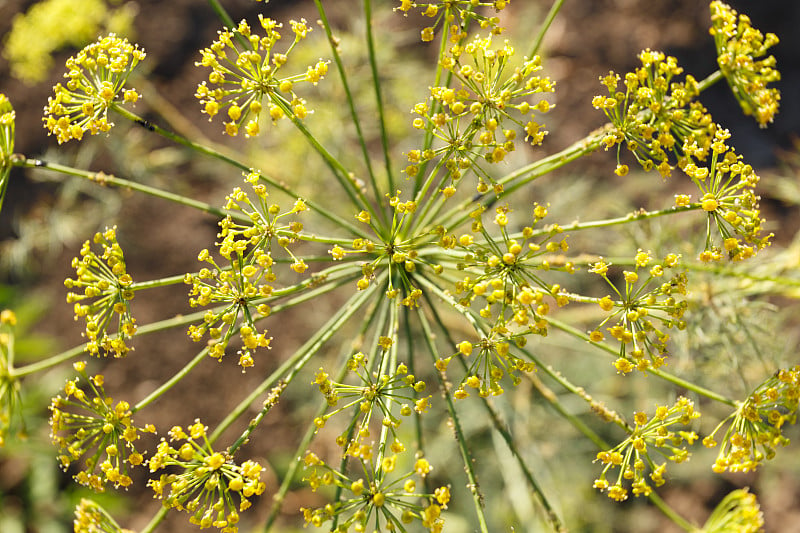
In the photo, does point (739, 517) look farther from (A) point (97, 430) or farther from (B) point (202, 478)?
(A) point (97, 430)

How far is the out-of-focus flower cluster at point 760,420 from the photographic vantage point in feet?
6.67

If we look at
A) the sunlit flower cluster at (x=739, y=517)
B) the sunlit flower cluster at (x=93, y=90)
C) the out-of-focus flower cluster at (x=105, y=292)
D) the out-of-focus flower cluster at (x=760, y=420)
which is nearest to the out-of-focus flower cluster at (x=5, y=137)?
the sunlit flower cluster at (x=93, y=90)

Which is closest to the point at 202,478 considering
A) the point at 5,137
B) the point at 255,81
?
the point at 255,81

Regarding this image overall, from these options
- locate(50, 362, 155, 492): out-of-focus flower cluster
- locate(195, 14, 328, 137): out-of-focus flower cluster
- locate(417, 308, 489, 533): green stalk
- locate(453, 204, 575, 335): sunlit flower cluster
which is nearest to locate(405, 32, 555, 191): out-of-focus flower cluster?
locate(453, 204, 575, 335): sunlit flower cluster

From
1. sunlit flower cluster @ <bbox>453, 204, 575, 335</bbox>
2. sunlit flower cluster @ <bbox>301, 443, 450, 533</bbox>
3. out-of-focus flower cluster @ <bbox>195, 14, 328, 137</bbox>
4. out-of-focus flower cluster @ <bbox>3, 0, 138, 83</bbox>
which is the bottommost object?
sunlit flower cluster @ <bbox>301, 443, 450, 533</bbox>

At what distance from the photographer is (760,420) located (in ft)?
6.79

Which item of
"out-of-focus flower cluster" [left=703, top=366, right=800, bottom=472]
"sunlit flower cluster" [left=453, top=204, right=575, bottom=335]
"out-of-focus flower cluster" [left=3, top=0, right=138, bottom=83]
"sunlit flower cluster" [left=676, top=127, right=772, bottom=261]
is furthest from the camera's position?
"out-of-focus flower cluster" [left=3, top=0, right=138, bottom=83]

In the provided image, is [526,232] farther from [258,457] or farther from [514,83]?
[258,457]

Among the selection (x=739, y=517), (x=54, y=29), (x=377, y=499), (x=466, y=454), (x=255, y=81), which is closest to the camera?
(x=377, y=499)

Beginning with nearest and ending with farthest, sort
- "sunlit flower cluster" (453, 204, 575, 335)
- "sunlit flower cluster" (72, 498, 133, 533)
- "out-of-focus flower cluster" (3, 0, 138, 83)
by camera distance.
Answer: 1. "sunlit flower cluster" (453, 204, 575, 335)
2. "sunlit flower cluster" (72, 498, 133, 533)
3. "out-of-focus flower cluster" (3, 0, 138, 83)

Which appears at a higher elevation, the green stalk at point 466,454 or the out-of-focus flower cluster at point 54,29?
the out-of-focus flower cluster at point 54,29

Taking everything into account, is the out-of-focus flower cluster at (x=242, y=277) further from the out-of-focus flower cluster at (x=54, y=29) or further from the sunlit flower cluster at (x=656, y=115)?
the out-of-focus flower cluster at (x=54, y=29)

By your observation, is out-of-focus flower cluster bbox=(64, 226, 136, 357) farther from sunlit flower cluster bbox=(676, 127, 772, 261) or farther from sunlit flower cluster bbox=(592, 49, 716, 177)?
sunlit flower cluster bbox=(676, 127, 772, 261)

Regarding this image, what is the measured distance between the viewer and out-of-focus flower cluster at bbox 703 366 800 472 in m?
2.03
